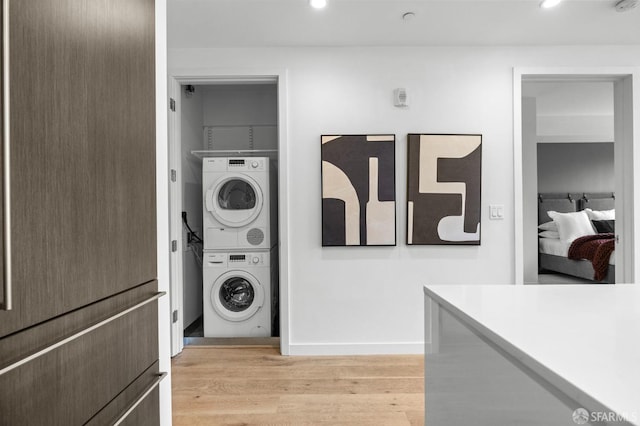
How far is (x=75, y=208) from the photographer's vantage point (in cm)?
88

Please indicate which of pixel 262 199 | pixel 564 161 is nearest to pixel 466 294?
pixel 262 199

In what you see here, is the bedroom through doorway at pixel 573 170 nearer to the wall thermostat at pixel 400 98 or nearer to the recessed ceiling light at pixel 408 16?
the wall thermostat at pixel 400 98

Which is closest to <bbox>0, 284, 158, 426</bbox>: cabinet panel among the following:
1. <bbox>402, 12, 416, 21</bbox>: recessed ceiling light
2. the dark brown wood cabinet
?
the dark brown wood cabinet

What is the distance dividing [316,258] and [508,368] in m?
2.27

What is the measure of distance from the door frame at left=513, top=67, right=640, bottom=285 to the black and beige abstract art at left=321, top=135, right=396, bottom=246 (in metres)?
0.99

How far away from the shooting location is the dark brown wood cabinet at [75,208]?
2.29ft

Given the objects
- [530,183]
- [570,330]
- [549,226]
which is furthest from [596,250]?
[570,330]

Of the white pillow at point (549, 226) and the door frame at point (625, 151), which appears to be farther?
the white pillow at point (549, 226)

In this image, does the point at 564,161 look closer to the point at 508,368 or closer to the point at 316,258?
the point at 316,258

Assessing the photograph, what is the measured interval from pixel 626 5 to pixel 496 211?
152cm

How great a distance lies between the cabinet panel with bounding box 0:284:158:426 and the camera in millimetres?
702

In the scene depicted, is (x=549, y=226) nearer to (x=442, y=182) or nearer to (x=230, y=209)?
(x=442, y=182)

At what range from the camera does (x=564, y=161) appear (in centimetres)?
612

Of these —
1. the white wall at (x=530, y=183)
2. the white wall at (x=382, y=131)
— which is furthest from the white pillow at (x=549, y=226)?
the white wall at (x=382, y=131)
